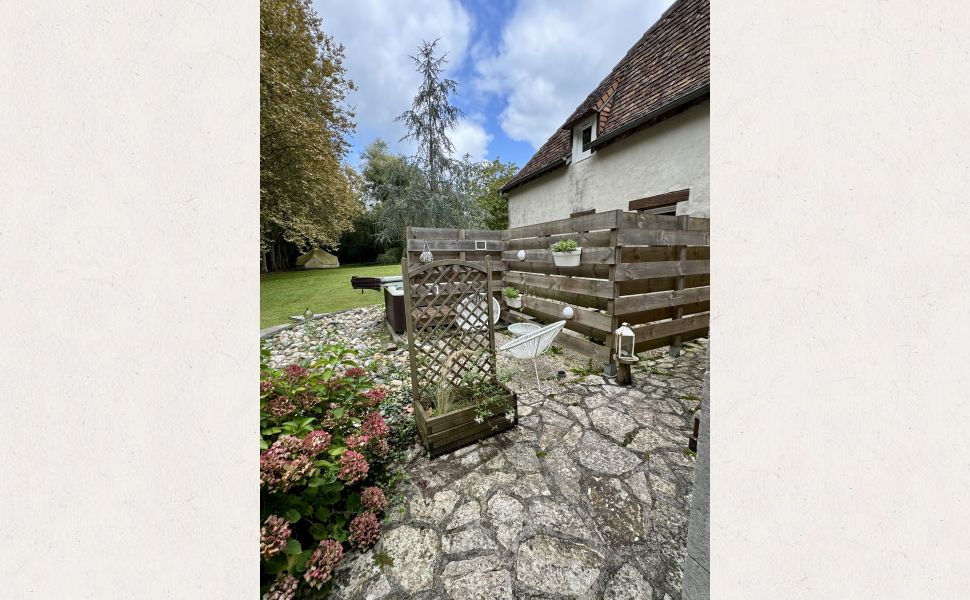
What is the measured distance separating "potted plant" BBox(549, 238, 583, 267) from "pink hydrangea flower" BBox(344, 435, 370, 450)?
2.88 metres

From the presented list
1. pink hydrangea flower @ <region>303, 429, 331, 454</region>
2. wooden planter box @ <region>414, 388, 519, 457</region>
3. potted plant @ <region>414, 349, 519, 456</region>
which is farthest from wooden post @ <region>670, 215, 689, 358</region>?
pink hydrangea flower @ <region>303, 429, 331, 454</region>

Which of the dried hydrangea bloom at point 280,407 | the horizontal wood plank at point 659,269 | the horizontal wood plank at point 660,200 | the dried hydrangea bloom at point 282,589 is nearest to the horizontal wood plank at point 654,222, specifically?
the horizontal wood plank at point 659,269

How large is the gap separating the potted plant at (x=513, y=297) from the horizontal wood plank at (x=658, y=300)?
6.24ft

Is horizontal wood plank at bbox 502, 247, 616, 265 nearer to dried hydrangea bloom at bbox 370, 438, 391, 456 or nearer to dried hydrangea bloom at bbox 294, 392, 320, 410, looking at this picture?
dried hydrangea bloom at bbox 370, 438, 391, 456

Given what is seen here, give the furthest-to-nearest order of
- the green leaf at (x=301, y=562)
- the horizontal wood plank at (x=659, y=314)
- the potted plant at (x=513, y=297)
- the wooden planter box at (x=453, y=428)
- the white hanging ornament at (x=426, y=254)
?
1. the potted plant at (x=513, y=297)
2. the white hanging ornament at (x=426, y=254)
3. the horizontal wood plank at (x=659, y=314)
4. the wooden planter box at (x=453, y=428)
5. the green leaf at (x=301, y=562)

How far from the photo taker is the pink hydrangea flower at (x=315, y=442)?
1.42m

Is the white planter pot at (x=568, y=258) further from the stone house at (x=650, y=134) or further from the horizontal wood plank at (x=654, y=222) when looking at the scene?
the stone house at (x=650, y=134)

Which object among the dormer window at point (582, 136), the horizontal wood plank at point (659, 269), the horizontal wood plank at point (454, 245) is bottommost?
the horizontal wood plank at point (659, 269)

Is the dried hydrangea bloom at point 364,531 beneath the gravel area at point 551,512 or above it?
above

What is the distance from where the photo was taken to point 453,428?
229 centimetres

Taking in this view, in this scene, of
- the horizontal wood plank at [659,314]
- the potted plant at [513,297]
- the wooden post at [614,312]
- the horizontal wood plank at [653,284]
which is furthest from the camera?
the potted plant at [513,297]

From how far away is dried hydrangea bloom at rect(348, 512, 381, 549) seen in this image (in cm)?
156

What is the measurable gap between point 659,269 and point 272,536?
13.2 feet

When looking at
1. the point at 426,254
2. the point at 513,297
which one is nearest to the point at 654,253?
the point at 513,297
